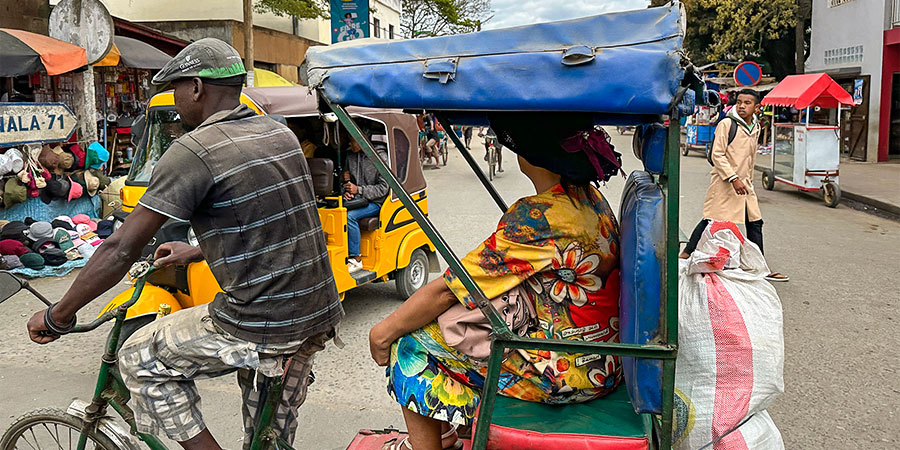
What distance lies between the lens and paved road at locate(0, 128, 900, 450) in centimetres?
403

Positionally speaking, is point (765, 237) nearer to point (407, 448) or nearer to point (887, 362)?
point (887, 362)

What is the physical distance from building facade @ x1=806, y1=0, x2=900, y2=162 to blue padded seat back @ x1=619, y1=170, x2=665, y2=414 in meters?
18.0

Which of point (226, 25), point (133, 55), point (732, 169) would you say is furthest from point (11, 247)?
point (226, 25)

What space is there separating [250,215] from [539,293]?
949 mm

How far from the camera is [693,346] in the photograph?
7.60ft

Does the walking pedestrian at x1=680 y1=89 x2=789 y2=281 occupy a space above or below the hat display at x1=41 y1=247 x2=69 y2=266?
above

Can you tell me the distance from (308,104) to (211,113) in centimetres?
346

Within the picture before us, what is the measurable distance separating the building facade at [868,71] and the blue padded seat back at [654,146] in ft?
58.5

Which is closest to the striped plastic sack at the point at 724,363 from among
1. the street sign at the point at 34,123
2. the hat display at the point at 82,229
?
the hat display at the point at 82,229

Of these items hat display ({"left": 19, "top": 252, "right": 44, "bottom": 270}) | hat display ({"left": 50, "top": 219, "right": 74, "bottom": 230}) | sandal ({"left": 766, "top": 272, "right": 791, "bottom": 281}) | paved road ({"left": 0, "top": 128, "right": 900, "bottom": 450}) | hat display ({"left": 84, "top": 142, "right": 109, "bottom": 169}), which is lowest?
paved road ({"left": 0, "top": 128, "right": 900, "bottom": 450})

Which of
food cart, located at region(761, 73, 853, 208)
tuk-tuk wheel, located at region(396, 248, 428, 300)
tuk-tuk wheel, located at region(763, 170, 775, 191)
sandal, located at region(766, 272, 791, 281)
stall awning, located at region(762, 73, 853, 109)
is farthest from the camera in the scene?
tuk-tuk wheel, located at region(763, 170, 775, 191)

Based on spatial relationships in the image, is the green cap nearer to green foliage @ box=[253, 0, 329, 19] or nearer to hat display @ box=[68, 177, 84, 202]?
hat display @ box=[68, 177, 84, 202]

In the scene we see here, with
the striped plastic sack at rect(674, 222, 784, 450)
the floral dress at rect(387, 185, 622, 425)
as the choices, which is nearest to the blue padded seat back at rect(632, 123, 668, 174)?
the floral dress at rect(387, 185, 622, 425)

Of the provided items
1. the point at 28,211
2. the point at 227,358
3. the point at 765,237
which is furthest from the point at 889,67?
the point at 227,358
